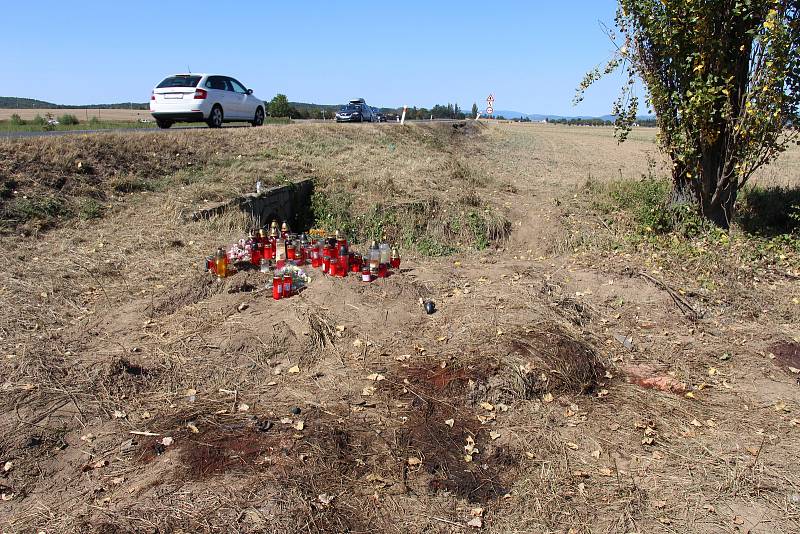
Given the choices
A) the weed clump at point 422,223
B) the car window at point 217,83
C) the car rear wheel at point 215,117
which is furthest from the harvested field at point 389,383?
the car window at point 217,83

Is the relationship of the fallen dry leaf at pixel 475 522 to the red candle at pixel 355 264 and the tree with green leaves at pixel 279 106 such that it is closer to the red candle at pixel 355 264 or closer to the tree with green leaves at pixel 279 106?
the red candle at pixel 355 264

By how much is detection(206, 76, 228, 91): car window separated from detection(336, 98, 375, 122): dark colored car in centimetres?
1254

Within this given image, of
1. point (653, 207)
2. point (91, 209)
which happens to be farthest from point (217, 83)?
point (653, 207)

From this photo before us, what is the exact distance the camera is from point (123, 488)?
3.31m

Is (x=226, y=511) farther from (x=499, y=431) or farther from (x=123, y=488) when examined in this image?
(x=499, y=431)

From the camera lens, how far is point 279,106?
36.8 meters

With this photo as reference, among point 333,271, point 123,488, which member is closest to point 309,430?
point 123,488

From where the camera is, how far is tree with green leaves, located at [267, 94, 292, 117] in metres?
36.4

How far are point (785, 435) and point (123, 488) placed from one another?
4.41m

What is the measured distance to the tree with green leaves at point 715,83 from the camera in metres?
7.03

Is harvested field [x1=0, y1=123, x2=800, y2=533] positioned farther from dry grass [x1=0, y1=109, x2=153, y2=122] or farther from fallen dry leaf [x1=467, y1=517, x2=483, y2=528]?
dry grass [x1=0, y1=109, x2=153, y2=122]

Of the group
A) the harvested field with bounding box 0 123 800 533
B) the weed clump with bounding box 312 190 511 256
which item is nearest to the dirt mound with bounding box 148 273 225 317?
the harvested field with bounding box 0 123 800 533

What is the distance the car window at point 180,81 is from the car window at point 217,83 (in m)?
0.30

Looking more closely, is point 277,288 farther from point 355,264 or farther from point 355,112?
point 355,112
